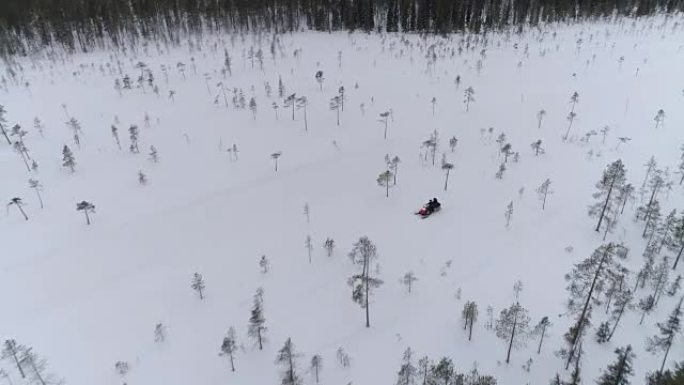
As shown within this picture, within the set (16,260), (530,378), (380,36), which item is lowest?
(530,378)

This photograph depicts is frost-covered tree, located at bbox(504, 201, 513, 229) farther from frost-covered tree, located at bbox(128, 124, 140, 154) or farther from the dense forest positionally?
the dense forest

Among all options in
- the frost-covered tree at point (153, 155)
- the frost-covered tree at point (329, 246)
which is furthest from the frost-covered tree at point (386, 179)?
the frost-covered tree at point (153, 155)

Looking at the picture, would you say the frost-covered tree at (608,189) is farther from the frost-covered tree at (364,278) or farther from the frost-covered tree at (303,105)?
the frost-covered tree at (303,105)

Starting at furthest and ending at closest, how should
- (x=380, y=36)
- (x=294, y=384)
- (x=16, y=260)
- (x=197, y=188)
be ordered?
(x=380, y=36) → (x=197, y=188) → (x=16, y=260) → (x=294, y=384)

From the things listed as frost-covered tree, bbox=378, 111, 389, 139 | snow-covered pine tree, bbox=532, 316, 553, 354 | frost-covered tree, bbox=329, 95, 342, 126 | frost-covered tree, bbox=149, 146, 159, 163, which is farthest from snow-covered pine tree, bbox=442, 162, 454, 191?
frost-covered tree, bbox=149, 146, 159, 163

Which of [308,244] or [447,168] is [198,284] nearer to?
[308,244]

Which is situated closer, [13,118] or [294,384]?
[294,384]

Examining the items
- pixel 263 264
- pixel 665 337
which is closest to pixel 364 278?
pixel 263 264

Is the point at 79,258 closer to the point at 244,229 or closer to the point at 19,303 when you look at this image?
the point at 19,303

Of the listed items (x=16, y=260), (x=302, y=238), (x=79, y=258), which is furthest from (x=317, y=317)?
(x=16, y=260)
